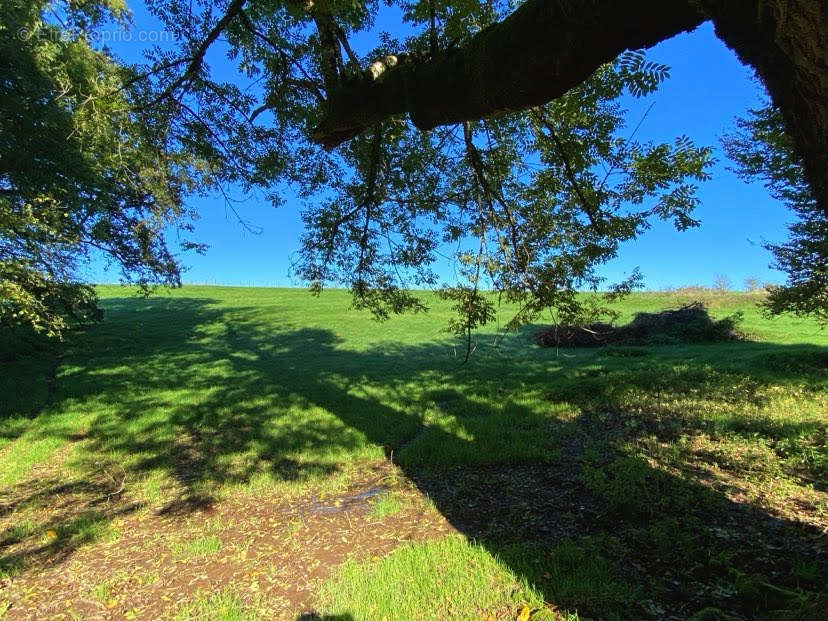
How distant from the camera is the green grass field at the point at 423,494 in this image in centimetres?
385

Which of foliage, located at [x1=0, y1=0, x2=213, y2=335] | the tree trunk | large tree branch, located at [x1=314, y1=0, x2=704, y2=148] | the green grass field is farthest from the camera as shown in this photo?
foliage, located at [x1=0, y1=0, x2=213, y2=335]

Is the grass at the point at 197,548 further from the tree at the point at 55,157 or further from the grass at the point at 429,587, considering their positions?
the tree at the point at 55,157

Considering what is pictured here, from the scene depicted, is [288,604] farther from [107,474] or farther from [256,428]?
[256,428]

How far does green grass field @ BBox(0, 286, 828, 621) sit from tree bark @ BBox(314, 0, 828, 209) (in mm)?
2099

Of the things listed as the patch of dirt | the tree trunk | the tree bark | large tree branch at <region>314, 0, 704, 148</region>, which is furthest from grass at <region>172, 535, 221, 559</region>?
the tree trunk

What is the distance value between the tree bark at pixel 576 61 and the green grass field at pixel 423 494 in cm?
210

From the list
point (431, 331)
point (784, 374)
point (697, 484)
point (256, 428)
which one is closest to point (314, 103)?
point (256, 428)

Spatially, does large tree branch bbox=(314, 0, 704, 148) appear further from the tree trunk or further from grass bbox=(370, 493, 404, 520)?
grass bbox=(370, 493, 404, 520)

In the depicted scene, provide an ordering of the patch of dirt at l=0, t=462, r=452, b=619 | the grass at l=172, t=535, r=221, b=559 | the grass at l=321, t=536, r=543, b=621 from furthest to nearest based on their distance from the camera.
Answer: the grass at l=172, t=535, r=221, b=559 < the patch of dirt at l=0, t=462, r=452, b=619 < the grass at l=321, t=536, r=543, b=621

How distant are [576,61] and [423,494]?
17.4 ft

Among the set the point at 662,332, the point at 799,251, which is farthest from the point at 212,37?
the point at 662,332

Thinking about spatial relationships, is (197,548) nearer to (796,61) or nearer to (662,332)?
(796,61)

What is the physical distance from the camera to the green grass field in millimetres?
3854

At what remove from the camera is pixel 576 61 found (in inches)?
100
